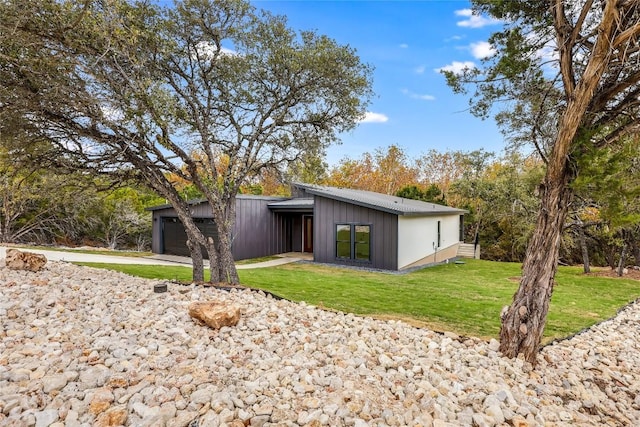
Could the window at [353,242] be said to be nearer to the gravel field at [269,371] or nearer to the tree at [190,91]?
the tree at [190,91]

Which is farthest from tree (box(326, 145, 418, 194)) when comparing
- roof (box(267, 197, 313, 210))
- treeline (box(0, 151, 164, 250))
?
treeline (box(0, 151, 164, 250))

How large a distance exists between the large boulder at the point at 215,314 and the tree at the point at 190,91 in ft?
8.82

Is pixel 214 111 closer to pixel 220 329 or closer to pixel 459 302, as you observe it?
pixel 220 329

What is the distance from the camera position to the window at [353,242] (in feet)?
41.5

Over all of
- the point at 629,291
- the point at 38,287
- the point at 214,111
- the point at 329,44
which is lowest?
the point at 629,291

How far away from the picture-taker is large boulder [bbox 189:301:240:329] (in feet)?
13.0

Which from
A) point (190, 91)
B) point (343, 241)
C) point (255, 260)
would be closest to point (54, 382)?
point (190, 91)

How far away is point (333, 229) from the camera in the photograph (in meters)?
13.3

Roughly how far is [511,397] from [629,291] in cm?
848

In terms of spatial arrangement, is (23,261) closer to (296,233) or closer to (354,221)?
(354,221)

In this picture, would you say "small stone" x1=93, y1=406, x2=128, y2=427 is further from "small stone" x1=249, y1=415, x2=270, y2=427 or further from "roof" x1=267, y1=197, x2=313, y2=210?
"roof" x1=267, y1=197, x2=313, y2=210

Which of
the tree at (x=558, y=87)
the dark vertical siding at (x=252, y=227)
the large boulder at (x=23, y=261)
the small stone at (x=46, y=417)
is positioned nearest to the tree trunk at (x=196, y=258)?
the large boulder at (x=23, y=261)

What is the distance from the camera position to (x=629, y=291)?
29.6 feet

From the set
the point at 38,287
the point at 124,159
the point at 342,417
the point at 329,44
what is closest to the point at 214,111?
the point at 124,159
